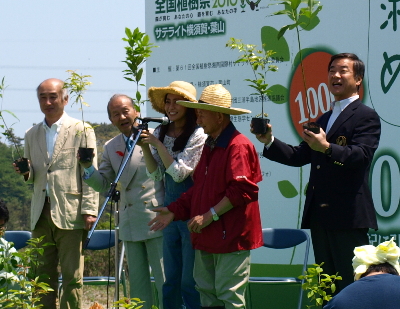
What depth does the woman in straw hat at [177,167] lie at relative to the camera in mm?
4023

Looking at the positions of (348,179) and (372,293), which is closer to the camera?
(372,293)

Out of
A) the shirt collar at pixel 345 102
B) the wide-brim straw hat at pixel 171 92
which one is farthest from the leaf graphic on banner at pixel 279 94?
the shirt collar at pixel 345 102

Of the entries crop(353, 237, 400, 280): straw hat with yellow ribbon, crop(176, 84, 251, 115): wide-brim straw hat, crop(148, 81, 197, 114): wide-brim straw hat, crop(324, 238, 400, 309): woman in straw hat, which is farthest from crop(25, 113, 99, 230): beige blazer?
crop(324, 238, 400, 309): woman in straw hat

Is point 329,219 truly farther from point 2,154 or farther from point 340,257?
point 2,154

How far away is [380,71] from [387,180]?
0.76 meters

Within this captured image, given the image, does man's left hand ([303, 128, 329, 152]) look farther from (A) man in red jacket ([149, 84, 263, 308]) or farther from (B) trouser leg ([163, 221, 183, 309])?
(B) trouser leg ([163, 221, 183, 309])

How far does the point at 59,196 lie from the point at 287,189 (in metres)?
1.70

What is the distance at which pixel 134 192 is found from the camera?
450cm

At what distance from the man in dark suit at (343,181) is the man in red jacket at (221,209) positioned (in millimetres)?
220

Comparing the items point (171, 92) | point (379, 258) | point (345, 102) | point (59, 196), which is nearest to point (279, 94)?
point (171, 92)

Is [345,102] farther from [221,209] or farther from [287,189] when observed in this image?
[287,189]

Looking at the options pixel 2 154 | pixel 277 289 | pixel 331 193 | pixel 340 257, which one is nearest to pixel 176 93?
pixel 331 193

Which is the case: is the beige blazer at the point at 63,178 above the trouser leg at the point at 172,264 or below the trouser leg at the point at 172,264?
above

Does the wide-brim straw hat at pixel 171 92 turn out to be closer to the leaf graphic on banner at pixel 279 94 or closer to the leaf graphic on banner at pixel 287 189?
the leaf graphic on banner at pixel 279 94
